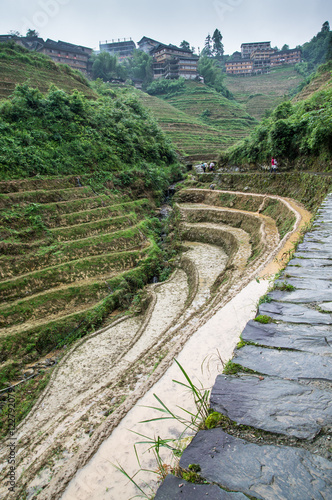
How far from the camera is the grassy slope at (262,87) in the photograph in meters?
58.6

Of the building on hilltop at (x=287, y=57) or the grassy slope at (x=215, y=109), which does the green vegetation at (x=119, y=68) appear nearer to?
the grassy slope at (x=215, y=109)

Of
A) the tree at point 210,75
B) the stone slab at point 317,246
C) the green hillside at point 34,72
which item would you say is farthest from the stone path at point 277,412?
the tree at point 210,75

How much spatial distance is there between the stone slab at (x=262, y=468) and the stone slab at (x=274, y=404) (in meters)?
0.16

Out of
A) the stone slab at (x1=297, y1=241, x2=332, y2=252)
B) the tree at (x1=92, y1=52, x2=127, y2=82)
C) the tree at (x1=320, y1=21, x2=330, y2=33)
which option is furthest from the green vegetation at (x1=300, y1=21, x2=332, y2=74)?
the stone slab at (x1=297, y1=241, x2=332, y2=252)

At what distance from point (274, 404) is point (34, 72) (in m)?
38.0

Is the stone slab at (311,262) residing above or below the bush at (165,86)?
below

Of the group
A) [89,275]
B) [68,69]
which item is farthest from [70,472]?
[68,69]

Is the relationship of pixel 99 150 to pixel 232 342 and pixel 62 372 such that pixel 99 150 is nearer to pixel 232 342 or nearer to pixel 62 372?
pixel 62 372

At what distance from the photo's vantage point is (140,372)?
5812mm

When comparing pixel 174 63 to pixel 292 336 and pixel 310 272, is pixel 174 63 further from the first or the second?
pixel 292 336

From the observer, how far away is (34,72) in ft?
97.8

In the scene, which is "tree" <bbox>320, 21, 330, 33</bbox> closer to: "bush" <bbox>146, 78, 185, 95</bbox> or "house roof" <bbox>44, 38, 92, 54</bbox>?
"bush" <bbox>146, 78, 185, 95</bbox>

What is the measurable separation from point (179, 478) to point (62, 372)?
8340 millimetres

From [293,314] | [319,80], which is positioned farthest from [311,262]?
[319,80]
